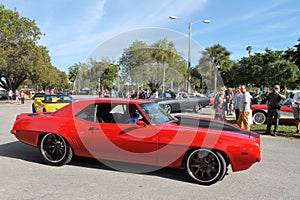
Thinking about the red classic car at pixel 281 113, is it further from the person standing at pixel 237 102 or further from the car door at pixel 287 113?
the person standing at pixel 237 102

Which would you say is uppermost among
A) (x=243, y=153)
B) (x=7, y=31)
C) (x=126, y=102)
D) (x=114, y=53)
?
(x=7, y=31)

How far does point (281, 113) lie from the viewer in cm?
1010

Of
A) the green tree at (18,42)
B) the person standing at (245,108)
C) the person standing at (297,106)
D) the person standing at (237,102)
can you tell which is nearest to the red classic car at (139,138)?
the person standing at (245,108)

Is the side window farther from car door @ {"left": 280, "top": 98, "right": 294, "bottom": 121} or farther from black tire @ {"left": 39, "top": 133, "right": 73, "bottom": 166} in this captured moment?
car door @ {"left": 280, "top": 98, "right": 294, "bottom": 121}

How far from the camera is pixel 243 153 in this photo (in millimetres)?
3760

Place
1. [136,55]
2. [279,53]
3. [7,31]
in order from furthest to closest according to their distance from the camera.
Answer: [279,53] → [7,31] → [136,55]

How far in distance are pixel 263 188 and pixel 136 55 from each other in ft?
31.9

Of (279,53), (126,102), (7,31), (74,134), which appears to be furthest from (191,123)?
(279,53)

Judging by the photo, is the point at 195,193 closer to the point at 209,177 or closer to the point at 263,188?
the point at 209,177

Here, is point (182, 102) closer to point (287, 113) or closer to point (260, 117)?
point (260, 117)

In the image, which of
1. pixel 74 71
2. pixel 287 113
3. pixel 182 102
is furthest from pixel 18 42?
pixel 74 71

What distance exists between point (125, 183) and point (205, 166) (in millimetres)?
1306

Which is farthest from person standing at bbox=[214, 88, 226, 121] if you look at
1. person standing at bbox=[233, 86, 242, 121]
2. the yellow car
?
the yellow car

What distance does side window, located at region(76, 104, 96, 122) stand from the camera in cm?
454
